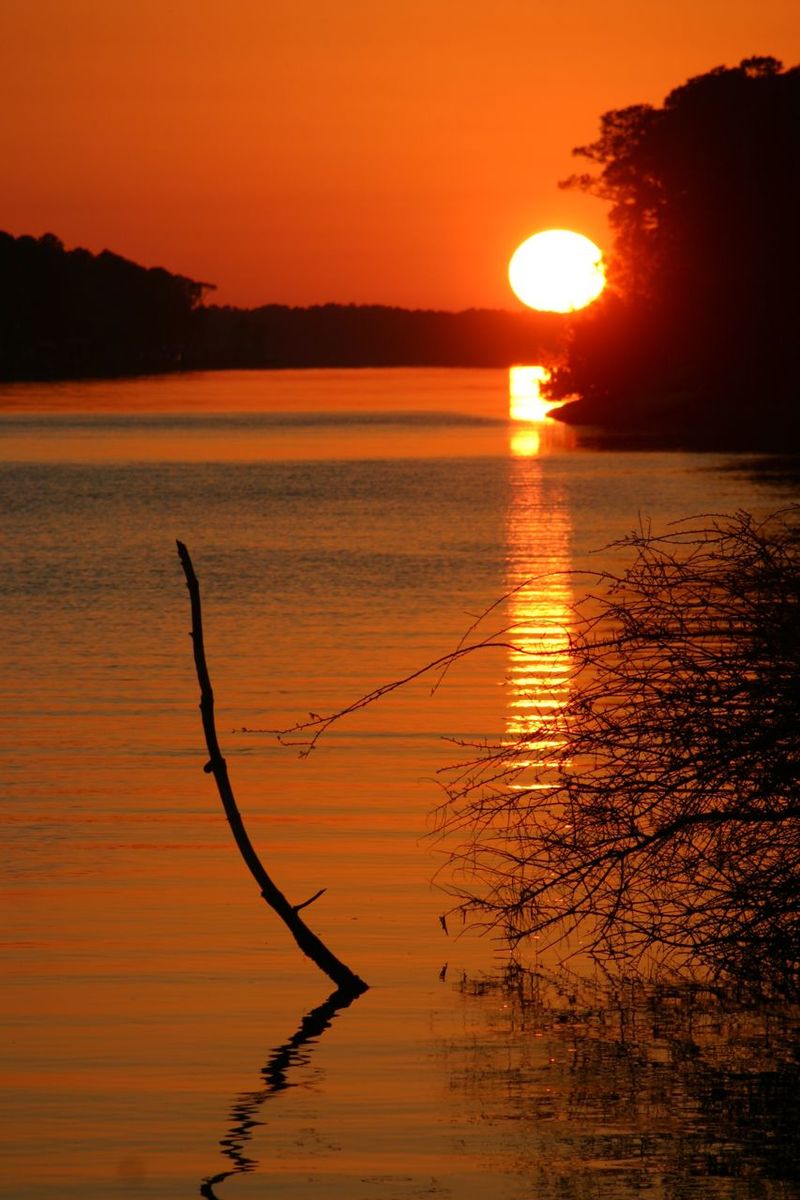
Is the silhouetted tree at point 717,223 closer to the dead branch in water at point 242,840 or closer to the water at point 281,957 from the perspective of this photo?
the water at point 281,957

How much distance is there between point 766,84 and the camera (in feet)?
292

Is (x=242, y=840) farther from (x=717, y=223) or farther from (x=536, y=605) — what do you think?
(x=717, y=223)

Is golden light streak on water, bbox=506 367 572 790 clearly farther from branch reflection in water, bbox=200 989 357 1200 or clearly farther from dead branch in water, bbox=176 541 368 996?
branch reflection in water, bbox=200 989 357 1200

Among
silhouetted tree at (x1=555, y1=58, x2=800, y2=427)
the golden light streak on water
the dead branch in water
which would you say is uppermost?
silhouetted tree at (x1=555, y1=58, x2=800, y2=427)

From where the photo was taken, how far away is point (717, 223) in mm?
88125

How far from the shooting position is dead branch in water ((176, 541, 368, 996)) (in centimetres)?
928

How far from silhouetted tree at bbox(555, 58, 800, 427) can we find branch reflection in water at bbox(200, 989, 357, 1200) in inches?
3149

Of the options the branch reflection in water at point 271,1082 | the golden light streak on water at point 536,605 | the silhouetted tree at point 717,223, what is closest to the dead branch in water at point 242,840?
the branch reflection in water at point 271,1082

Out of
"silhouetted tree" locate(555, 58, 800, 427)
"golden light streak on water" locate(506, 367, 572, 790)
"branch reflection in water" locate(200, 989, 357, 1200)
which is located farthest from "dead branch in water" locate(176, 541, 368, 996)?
"silhouetted tree" locate(555, 58, 800, 427)

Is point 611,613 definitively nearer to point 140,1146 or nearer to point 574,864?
point 574,864

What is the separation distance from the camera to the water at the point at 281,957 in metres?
8.05

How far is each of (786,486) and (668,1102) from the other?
49.1 meters

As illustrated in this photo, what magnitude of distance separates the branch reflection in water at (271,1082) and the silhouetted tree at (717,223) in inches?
3149

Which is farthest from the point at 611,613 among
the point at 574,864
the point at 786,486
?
the point at 786,486
